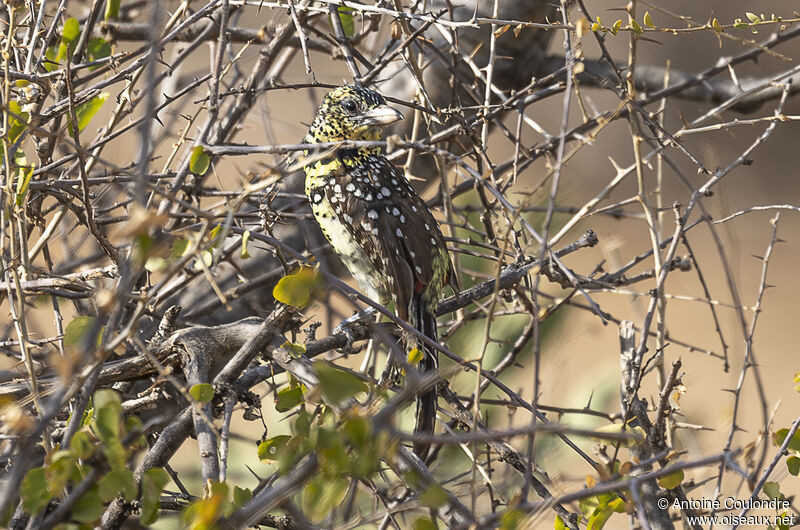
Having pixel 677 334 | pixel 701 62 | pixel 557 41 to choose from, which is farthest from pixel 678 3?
pixel 677 334

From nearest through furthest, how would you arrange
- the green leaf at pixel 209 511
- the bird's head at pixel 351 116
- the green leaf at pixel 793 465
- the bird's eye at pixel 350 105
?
the green leaf at pixel 209 511
the green leaf at pixel 793 465
the bird's head at pixel 351 116
the bird's eye at pixel 350 105

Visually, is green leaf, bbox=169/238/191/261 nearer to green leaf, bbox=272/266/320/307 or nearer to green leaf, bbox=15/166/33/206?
green leaf, bbox=272/266/320/307

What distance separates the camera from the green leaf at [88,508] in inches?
45.4

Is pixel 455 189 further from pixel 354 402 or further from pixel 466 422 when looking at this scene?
pixel 354 402

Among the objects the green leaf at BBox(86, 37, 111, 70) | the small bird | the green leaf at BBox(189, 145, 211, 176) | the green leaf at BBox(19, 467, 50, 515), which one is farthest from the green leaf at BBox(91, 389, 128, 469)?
the green leaf at BBox(86, 37, 111, 70)

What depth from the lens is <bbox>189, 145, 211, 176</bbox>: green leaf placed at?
174 centimetres

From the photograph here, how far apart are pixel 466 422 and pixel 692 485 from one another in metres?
0.61

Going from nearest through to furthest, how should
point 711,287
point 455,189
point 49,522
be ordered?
→ point 49,522 < point 455,189 < point 711,287

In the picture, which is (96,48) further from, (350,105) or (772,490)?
(772,490)

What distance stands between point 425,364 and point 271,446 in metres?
1.21

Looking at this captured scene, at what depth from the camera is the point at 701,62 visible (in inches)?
432

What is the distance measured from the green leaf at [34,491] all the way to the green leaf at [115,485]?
11 centimetres

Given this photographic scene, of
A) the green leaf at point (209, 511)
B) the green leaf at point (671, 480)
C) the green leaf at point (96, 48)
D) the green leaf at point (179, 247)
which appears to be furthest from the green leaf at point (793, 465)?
the green leaf at point (96, 48)

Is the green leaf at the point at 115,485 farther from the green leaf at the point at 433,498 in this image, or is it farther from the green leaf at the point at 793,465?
the green leaf at the point at 793,465
